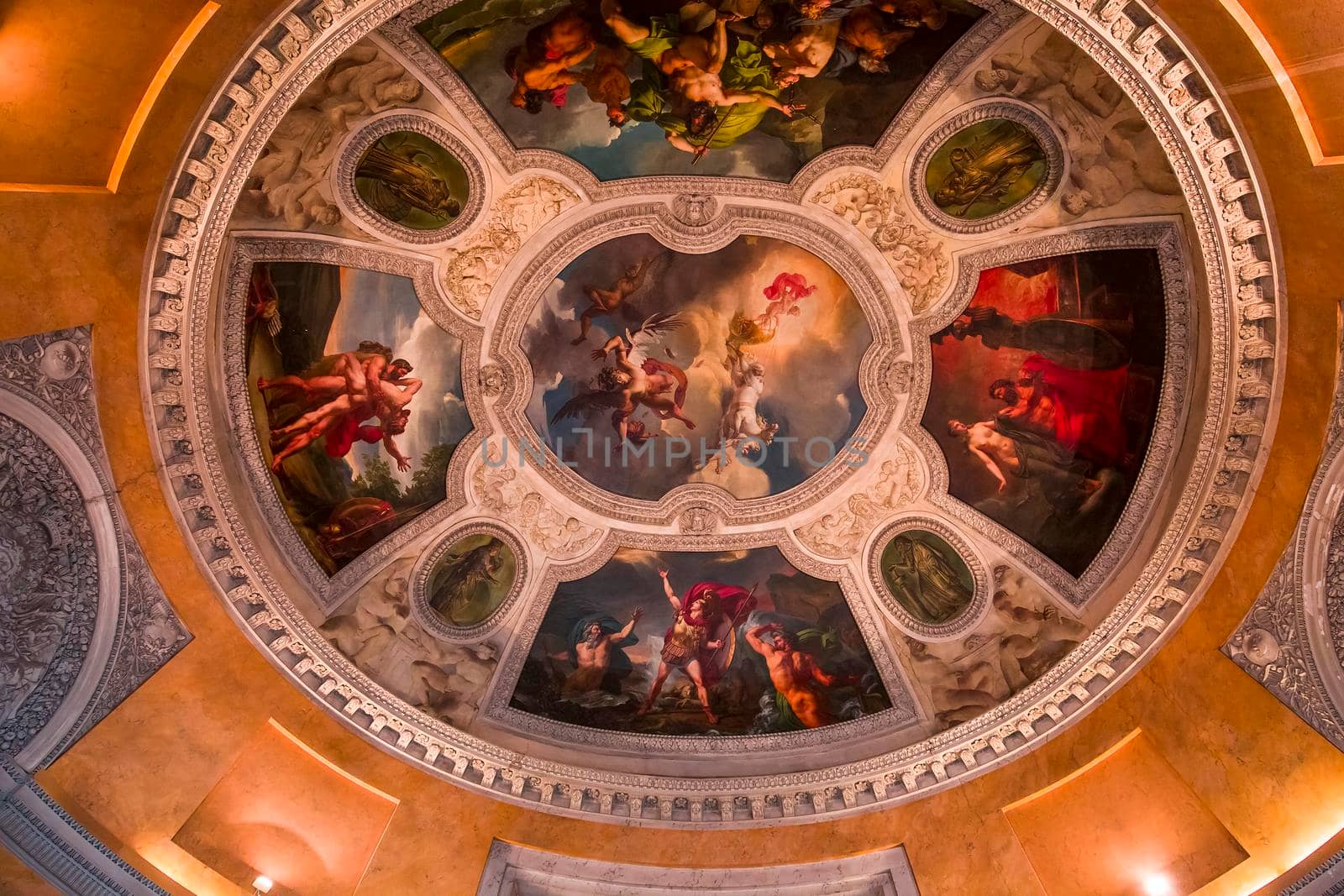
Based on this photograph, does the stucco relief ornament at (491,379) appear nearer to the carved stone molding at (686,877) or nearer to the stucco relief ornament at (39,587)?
the stucco relief ornament at (39,587)

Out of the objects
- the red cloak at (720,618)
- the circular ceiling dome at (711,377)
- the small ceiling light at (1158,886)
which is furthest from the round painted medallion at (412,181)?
the small ceiling light at (1158,886)

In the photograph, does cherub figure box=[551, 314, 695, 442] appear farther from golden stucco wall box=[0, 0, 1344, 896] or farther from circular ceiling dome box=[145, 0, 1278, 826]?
golden stucco wall box=[0, 0, 1344, 896]

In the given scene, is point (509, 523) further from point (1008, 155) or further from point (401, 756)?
point (1008, 155)

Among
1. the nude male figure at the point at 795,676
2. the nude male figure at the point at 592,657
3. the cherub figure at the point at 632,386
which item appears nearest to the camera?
the nude male figure at the point at 795,676

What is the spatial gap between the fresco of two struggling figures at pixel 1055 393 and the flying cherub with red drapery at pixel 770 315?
2.23 metres

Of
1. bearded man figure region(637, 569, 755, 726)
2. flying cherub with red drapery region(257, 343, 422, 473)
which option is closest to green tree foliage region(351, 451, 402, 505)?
flying cherub with red drapery region(257, 343, 422, 473)

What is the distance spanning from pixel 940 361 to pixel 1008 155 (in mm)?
3240

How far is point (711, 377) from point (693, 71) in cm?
508

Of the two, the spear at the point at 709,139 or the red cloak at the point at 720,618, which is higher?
the spear at the point at 709,139

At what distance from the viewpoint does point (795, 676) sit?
1440 cm

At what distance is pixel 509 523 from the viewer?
1466 cm

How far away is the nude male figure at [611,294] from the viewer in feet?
47.4

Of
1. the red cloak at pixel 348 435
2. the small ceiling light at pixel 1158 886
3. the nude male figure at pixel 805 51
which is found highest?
the nude male figure at pixel 805 51

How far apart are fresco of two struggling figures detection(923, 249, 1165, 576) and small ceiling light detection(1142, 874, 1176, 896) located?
3.89m
